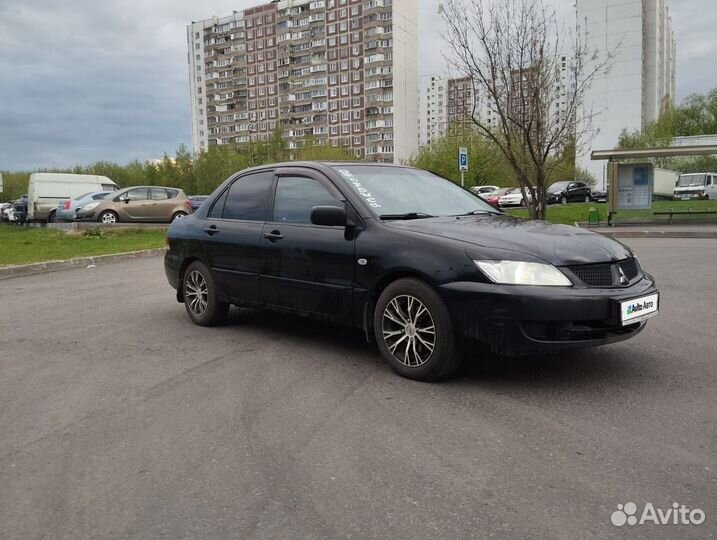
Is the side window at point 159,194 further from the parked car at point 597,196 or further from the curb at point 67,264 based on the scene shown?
the parked car at point 597,196

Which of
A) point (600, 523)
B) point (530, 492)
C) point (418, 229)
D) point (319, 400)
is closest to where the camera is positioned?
point (600, 523)

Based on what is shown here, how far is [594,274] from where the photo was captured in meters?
4.21

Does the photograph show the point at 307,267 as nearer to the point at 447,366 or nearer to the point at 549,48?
the point at 447,366

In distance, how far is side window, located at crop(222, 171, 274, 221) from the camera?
596 centimetres

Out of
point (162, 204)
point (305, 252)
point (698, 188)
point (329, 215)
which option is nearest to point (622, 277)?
point (329, 215)

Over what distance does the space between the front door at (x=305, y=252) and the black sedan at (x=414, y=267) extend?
0.01 m

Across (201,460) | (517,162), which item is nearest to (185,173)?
(517,162)

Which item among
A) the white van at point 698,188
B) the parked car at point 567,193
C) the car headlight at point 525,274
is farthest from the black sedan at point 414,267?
the parked car at point 567,193

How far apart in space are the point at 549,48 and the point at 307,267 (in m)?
16.7

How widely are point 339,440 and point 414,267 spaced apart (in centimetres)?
143

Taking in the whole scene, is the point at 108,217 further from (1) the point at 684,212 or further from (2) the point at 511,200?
(2) the point at 511,200

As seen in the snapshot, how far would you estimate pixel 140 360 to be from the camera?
535 cm

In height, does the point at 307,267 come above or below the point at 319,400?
above

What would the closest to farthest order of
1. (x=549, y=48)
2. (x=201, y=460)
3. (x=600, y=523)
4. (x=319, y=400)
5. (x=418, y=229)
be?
(x=600, y=523) < (x=201, y=460) < (x=319, y=400) < (x=418, y=229) < (x=549, y=48)
